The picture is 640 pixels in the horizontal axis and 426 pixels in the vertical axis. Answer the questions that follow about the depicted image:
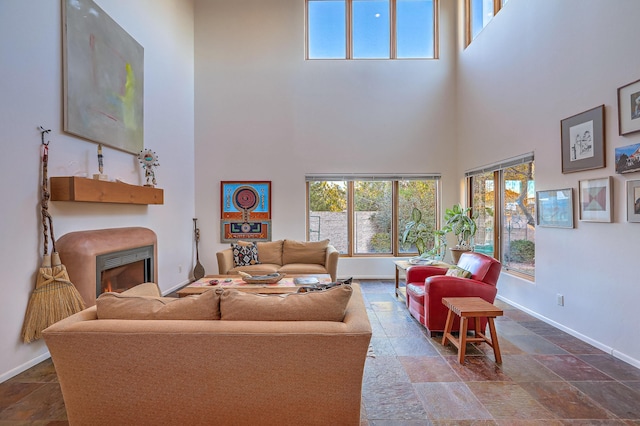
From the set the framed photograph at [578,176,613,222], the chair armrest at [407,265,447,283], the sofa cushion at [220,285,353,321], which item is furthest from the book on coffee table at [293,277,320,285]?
the framed photograph at [578,176,613,222]

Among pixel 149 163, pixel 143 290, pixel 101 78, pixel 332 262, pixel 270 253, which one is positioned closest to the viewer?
pixel 143 290

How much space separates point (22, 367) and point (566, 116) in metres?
5.72

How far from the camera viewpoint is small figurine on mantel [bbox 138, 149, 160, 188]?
167 inches

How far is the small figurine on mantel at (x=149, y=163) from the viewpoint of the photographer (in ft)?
13.9

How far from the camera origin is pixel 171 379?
1.66 meters

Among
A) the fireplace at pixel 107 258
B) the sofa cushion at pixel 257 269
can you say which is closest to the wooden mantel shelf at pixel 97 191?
the fireplace at pixel 107 258

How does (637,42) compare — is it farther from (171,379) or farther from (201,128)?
(201,128)

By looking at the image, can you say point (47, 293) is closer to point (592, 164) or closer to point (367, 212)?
point (367, 212)

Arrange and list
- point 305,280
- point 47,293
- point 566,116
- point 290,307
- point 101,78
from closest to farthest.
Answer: point 290,307, point 47,293, point 566,116, point 101,78, point 305,280

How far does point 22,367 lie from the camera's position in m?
2.63

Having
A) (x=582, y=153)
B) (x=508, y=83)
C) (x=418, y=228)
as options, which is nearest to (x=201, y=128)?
(x=418, y=228)

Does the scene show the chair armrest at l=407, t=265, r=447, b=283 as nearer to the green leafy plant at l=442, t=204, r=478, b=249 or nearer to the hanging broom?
the green leafy plant at l=442, t=204, r=478, b=249

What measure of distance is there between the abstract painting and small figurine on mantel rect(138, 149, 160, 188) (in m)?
0.11

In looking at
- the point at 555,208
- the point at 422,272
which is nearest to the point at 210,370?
the point at 422,272
